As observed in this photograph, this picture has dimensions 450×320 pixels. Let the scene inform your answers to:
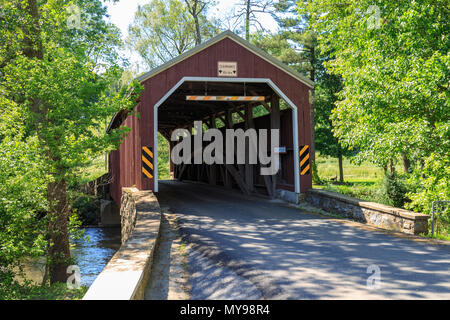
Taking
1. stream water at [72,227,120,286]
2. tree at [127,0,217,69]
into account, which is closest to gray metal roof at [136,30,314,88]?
stream water at [72,227,120,286]

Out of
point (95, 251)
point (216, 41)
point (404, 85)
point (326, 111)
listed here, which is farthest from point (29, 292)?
point (326, 111)

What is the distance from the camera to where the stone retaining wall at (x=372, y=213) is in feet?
21.1

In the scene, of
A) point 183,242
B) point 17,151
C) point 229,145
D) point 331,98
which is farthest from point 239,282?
point 331,98

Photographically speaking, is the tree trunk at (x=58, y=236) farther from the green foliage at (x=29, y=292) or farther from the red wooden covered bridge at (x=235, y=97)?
the red wooden covered bridge at (x=235, y=97)

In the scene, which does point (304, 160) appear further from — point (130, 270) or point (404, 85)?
point (130, 270)

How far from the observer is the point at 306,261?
182 inches

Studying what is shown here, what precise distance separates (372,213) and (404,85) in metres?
2.56

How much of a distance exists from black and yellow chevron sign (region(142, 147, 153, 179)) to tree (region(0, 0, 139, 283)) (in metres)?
0.83

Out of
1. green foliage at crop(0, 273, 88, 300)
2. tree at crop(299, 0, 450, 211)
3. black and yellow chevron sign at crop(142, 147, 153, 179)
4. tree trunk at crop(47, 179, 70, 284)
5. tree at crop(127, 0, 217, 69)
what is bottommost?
green foliage at crop(0, 273, 88, 300)

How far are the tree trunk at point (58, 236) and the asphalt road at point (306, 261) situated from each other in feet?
11.9

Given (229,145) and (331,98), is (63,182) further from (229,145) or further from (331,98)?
(331,98)

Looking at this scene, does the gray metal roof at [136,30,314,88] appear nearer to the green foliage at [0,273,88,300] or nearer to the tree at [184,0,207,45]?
the green foliage at [0,273,88,300]

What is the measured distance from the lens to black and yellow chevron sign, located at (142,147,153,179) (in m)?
9.52

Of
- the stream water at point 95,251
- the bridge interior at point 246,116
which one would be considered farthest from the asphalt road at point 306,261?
the stream water at point 95,251
